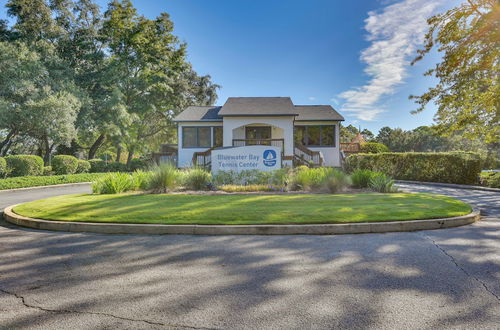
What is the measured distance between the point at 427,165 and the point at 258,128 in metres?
13.6

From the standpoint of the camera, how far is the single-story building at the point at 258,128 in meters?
23.3

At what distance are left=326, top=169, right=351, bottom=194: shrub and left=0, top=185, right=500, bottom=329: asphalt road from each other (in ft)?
17.4

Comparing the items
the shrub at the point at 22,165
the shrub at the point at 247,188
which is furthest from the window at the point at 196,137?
the shrub at the point at 247,188

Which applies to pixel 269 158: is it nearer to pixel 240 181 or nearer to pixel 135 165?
pixel 240 181

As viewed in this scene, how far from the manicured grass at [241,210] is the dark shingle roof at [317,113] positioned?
17215mm

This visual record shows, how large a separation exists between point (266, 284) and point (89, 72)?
30.4 m

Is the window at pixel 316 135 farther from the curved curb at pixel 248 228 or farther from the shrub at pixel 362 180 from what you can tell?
the curved curb at pixel 248 228

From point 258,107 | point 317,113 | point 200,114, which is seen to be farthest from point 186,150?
point 317,113

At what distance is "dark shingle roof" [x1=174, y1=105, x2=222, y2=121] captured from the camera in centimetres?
2542

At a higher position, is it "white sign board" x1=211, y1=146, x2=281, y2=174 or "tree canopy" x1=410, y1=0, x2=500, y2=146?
"tree canopy" x1=410, y1=0, x2=500, y2=146

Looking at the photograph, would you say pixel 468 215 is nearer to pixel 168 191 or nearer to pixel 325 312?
pixel 325 312

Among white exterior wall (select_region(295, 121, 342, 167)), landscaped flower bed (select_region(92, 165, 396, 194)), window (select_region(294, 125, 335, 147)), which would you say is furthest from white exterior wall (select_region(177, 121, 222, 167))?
landscaped flower bed (select_region(92, 165, 396, 194))

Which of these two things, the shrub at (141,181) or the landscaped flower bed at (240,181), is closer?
the landscaped flower bed at (240,181)

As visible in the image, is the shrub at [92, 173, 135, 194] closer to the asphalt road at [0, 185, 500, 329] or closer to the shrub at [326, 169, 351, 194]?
the asphalt road at [0, 185, 500, 329]
